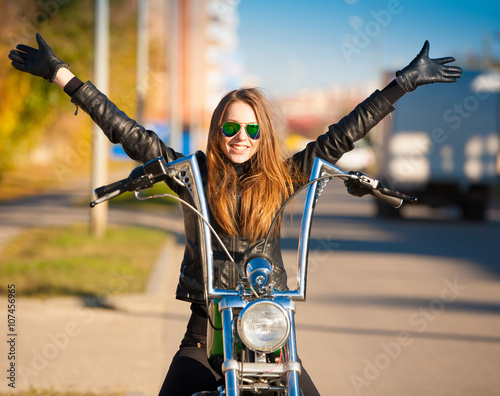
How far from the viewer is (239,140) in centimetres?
312

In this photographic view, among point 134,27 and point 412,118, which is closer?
point 412,118

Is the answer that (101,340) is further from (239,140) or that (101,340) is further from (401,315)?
(239,140)

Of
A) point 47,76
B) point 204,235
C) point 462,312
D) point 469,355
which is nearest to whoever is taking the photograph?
point 204,235

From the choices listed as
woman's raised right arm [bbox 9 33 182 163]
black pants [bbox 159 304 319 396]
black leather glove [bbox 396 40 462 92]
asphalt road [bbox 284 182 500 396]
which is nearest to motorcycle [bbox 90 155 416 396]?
black pants [bbox 159 304 319 396]

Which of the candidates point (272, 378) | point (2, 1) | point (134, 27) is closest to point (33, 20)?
point (2, 1)

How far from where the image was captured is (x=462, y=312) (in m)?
8.73

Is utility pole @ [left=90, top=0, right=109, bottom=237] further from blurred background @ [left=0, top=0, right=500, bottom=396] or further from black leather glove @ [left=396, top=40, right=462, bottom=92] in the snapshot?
black leather glove @ [left=396, top=40, right=462, bottom=92]

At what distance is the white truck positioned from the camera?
2016cm

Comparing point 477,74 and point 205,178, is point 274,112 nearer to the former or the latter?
point 205,178

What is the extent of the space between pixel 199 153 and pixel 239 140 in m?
0.24

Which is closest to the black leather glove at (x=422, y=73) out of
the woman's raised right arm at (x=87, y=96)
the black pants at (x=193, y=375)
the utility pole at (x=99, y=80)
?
the woman's raised right arm at (x=87, y=96)

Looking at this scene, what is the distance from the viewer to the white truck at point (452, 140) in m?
20.2

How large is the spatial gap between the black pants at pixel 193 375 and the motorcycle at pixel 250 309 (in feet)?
0.37

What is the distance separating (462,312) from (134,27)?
20.3 m
